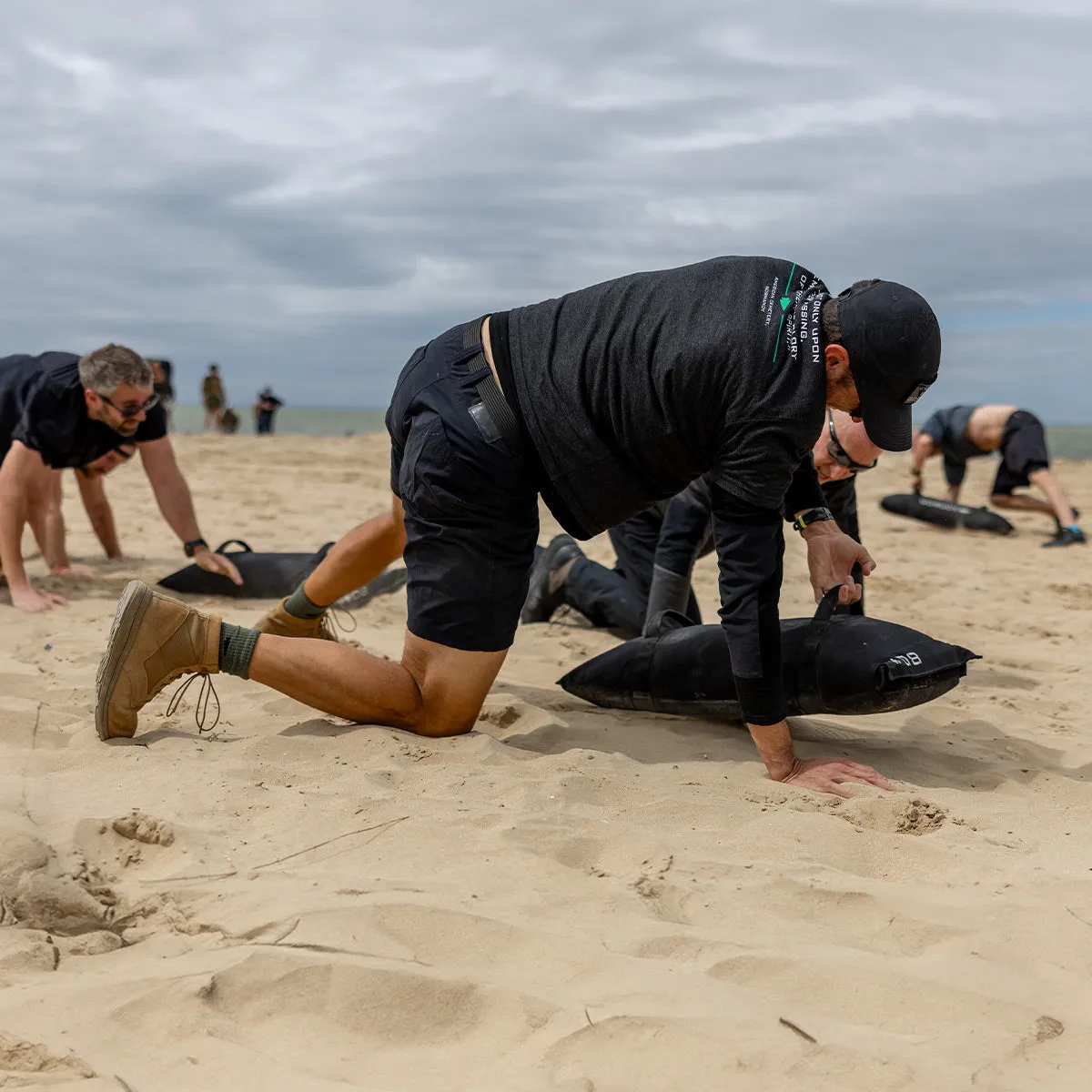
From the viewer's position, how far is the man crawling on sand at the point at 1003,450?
9.36 metres

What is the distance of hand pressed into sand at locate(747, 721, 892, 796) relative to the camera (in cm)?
298

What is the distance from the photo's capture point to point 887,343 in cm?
261

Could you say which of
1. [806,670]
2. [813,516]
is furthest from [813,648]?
[813,516]

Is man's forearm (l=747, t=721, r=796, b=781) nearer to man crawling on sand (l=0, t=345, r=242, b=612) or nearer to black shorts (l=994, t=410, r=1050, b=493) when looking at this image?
man crawling on sand (l=0, t=345, r=242, b=612)

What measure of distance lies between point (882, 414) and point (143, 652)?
198cm

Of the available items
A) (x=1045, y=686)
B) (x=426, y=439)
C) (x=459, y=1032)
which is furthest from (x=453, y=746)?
(x=1045, y=686)

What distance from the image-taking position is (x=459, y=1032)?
182 cm

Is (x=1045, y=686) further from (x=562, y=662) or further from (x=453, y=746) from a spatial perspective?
(x=453, y=746)

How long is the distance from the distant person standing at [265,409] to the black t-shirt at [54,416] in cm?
1616

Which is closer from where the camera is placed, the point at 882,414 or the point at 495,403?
the point at 882,414

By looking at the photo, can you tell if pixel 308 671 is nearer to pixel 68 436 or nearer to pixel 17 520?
pixel 17 520

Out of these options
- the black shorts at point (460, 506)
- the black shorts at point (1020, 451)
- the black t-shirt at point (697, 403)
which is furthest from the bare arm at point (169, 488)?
the black shorts at point (1020, 451)

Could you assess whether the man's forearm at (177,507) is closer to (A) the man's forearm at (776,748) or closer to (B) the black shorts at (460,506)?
(B) the black shorts at (460,506)

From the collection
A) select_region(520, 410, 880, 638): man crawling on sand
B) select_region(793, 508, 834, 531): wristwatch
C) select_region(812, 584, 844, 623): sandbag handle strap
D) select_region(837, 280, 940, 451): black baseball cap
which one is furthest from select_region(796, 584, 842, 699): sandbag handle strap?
select_region(837, 280, 940, 451): black baseball cap
